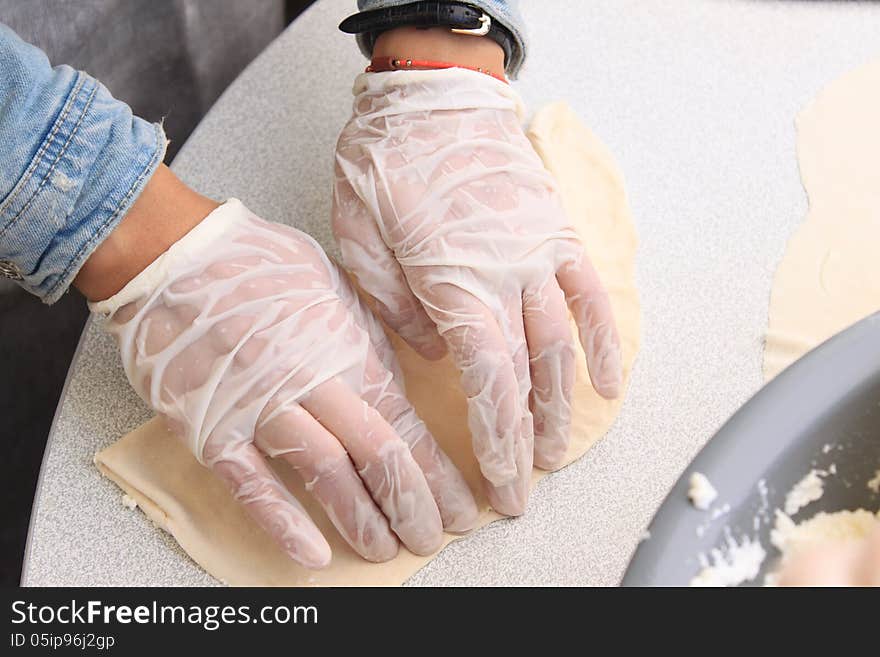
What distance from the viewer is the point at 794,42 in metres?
1.01

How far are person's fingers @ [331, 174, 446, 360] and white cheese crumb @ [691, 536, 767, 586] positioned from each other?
394 mm

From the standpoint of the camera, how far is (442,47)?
84 cm

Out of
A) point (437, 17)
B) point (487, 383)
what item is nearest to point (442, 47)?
point (437, 17)

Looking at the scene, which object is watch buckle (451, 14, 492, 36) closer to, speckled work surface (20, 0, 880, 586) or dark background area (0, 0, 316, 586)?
speckled work surface (20, 0, 880, 586)

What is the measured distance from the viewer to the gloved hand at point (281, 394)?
0.68 metres

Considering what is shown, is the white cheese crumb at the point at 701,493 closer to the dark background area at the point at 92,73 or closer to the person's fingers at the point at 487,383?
the person's fingers at the point at 487,383

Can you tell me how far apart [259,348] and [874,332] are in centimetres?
46

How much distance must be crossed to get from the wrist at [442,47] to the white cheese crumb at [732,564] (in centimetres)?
58

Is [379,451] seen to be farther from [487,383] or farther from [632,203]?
[632,203]

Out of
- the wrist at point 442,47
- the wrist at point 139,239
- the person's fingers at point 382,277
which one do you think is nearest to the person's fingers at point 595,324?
the person's fingers at point 382,277

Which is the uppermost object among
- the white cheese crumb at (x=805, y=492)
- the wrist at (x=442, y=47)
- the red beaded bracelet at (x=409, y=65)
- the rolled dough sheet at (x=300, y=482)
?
the wrist at (x=442, y=47)

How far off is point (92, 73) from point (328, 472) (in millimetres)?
566
